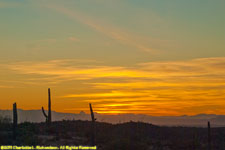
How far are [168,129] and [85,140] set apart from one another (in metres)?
17.4

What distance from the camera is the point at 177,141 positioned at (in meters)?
41.2

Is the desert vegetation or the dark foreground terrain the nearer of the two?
the dark foreground terrain

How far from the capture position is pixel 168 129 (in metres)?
53.9

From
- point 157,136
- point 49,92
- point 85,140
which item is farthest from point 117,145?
point 49,92

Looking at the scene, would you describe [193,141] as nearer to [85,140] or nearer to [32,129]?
[85,140]

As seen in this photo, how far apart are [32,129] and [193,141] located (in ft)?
51.7

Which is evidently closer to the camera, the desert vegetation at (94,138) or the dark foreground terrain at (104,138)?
the dark foreground terrain at (104,138)

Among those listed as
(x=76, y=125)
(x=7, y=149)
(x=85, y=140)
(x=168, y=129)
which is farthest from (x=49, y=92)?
(x=7, y=149)

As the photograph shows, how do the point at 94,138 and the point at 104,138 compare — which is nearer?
the point at 94,138

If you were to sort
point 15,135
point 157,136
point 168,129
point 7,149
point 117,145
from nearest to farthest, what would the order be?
point 7,149
point 117,145
point 15,135
point 157,136
point 168,129

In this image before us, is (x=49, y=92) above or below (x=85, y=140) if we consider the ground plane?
above

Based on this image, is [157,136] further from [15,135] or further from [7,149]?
[7,149]

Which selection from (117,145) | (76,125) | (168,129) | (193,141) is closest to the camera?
(117,145)

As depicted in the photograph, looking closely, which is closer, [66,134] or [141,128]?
[66,134]
